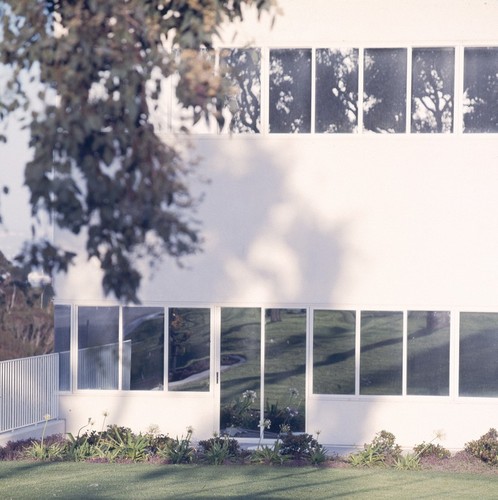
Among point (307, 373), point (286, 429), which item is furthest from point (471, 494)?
point (307, 373)

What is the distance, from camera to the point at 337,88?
15.8 m

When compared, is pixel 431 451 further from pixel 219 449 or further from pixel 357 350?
pixel 219 449

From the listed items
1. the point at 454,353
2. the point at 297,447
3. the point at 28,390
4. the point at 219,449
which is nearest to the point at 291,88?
the point at 454,353

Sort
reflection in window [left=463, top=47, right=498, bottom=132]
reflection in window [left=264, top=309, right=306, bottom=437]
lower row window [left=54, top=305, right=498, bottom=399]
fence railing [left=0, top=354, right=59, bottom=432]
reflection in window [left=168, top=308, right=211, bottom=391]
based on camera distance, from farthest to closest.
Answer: reflection in window [left=168, top=308, right=211, bottom=391] < reflection in window [left=264, top=309, right=306, bottom=437] < lower row window [left=54, top=305, right=498, bottom=399] < reflection in window [left=463, top=47, right=498, bottom=132] < fence railing [left=0, top=354, right=59, bottom=432]

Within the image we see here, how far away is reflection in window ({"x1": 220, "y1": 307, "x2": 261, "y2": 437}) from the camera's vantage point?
1602 centimetres

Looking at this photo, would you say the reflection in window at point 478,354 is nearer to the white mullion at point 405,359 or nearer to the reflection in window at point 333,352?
the white mullion at point 405,359

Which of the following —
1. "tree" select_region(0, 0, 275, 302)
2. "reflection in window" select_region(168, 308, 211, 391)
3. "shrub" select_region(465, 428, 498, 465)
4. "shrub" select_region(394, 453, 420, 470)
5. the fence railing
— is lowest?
"shrub" select_region(394, 453, 420, 470)

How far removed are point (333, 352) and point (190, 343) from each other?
2323 millimetres

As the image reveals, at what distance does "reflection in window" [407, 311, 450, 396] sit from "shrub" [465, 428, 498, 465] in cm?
127

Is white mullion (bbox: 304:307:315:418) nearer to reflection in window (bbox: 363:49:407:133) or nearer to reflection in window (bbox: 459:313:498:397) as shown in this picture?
reflection in window (bbox: 459:313:498:397)

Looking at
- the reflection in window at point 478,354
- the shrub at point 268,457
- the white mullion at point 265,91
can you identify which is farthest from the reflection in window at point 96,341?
the reflection in window at point 478,354

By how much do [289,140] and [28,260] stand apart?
10577 mm

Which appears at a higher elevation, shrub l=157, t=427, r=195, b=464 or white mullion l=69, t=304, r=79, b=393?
white mullion l=69, t=304, r=79, b=393

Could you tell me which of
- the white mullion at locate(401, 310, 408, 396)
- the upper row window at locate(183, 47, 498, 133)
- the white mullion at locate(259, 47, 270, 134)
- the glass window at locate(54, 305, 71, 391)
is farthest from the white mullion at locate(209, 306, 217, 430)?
the upper row window at locate(183, 47, 498, 133)
